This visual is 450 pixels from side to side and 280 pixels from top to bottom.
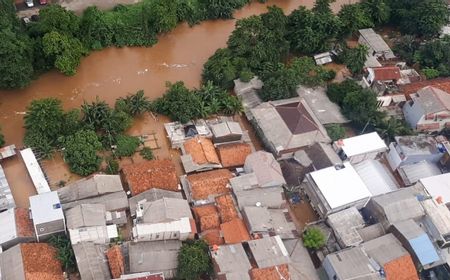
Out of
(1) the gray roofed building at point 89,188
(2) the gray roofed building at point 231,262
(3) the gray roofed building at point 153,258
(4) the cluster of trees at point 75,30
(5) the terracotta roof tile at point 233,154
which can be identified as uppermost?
(4) the cluster of trees at point 75,30

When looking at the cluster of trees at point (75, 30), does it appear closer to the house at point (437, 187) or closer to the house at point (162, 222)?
the house at point (162, 222)

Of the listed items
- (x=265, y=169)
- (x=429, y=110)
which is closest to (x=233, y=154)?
(x=265, y=169)

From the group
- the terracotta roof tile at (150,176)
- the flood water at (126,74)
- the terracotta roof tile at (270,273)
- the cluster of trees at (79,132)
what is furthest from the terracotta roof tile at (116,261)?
the flood water at (126,74)

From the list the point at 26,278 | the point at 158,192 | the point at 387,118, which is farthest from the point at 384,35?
the point at 26,278

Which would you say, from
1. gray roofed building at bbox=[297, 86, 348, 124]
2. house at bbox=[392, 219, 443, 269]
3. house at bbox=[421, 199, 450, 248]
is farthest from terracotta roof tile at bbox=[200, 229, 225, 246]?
house at bbox=[421, 199, 450, 248]

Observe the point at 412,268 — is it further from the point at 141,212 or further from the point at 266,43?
the point at 266,43

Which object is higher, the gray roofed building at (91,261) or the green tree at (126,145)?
the green tree at (126,145)
